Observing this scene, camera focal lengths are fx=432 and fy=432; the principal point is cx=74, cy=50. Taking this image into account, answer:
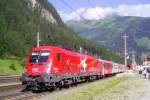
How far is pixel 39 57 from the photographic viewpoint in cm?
3372

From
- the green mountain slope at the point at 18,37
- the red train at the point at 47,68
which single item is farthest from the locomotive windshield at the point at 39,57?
the green mountain slope at the point at 18,37

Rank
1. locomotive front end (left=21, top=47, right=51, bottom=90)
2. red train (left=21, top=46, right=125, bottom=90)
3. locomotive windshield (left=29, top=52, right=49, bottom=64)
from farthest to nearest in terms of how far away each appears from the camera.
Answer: locomotive windshield (left=29, top=52, right=49, bottom=64) < red train (left=21, top=46, right=125, bottom=90) < locomotive front end (left=21, top=47, right=51, bottom=90)

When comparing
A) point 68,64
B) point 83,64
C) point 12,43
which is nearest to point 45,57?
point 68,64

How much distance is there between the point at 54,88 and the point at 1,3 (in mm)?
125359

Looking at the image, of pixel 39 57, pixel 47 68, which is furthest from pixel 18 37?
pixel 47 68

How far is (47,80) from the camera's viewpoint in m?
32.1

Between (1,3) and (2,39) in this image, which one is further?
(1,3)

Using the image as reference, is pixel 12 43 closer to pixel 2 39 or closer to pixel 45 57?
pixel 2 39

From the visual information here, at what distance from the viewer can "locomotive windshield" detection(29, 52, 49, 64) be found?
1316 inches

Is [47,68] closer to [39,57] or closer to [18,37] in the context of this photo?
[39,57]

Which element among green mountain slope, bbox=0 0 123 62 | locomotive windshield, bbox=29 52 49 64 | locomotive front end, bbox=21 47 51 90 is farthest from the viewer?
green mountain slope, bbox=0 0 123 62

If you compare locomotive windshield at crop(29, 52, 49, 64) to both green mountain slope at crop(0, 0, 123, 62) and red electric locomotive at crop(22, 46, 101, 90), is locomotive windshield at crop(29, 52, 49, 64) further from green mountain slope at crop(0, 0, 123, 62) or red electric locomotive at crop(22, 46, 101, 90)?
green mountain slope at crop(0, 0, 123, 62)

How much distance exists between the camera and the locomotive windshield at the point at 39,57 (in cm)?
3344

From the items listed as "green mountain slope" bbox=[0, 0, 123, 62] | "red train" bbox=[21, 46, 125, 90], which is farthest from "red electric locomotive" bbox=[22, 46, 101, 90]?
"green mountain slope" bbox=[0, 0, 123, 62]
